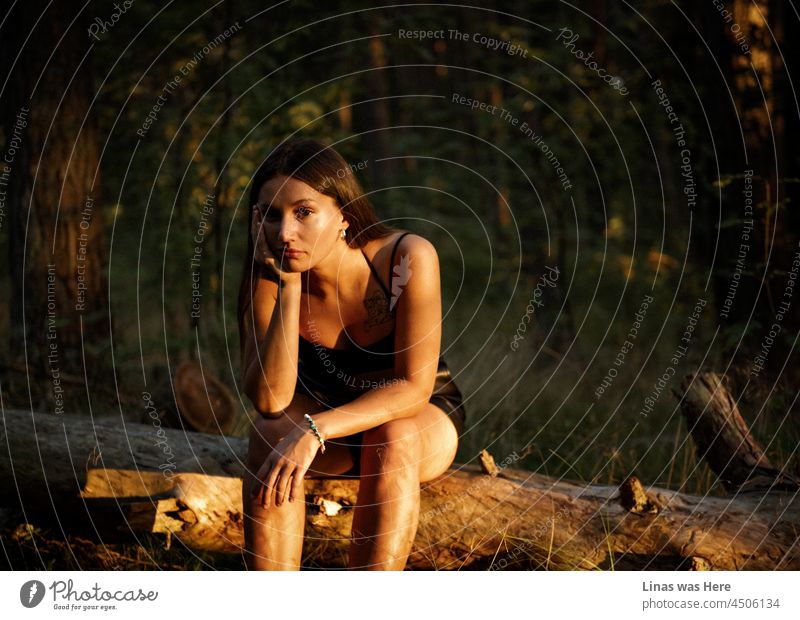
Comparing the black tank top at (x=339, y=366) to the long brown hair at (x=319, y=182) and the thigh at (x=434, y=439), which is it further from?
the thigh at (x=434, y=439)

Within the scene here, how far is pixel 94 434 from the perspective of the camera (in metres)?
3.49

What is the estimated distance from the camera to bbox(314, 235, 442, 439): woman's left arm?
288 cm

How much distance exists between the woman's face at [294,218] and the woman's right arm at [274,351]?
0.10 metres

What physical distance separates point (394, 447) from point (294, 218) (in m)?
0.82

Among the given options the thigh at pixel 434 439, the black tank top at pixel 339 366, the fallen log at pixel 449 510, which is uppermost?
the black tank top at pixel 339 366

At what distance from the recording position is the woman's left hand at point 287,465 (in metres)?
2.80

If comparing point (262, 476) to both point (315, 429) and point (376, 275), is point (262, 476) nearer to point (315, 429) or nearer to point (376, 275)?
point (315, 429)

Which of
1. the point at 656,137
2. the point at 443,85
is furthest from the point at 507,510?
the point at 443,85

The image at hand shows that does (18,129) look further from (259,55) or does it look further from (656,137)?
(656,137)

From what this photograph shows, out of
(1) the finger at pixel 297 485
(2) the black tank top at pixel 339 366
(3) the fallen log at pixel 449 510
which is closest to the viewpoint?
(1) the finger at pixel 297 485

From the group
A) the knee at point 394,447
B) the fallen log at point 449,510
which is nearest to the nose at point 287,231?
the knee at point 394,447

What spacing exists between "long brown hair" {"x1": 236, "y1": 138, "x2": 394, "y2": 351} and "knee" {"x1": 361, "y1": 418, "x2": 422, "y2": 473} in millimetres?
663

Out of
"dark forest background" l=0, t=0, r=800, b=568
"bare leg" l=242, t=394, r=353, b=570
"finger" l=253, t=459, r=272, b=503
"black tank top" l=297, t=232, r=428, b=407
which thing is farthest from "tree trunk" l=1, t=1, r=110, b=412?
"finger" l=253, t=459, r=272, b=503

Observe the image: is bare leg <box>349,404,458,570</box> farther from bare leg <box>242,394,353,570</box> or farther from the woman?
bare leg <box>242,394,353,570</box>
